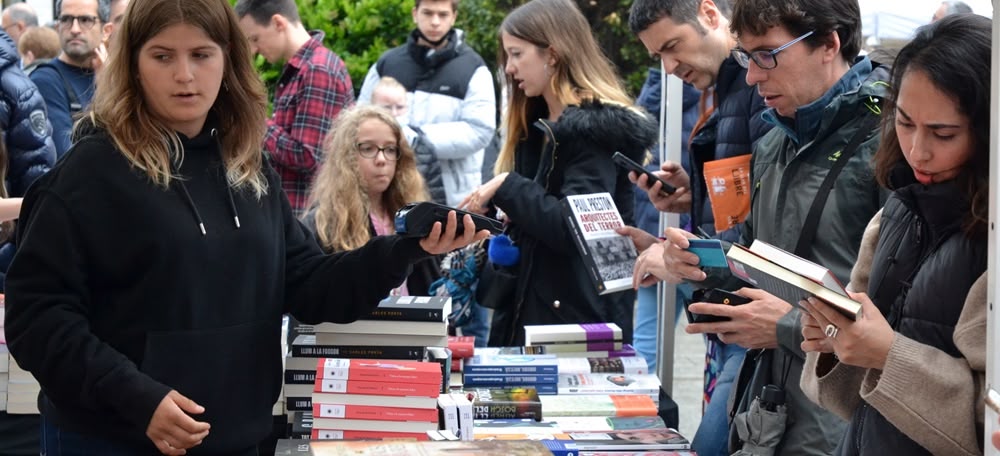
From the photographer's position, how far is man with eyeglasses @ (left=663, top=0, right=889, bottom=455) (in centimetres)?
257

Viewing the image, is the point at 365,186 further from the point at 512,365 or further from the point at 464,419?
the point at 464,419

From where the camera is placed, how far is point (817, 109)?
103 inches

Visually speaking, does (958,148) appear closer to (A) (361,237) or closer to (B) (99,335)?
(B) (99,335)

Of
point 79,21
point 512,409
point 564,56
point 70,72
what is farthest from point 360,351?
point 79,21

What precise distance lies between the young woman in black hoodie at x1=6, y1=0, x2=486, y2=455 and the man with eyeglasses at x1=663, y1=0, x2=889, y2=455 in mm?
752

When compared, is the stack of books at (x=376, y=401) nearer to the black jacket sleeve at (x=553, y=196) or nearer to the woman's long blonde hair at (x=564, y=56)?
the black jacket sleeve at (x=553, y=196)

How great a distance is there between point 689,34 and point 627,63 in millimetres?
9030

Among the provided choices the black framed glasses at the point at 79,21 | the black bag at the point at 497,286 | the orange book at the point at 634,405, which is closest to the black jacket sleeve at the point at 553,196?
the black bag at the point at 497,286

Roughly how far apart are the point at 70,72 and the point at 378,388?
12.0ft

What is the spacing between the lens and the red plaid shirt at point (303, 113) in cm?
514

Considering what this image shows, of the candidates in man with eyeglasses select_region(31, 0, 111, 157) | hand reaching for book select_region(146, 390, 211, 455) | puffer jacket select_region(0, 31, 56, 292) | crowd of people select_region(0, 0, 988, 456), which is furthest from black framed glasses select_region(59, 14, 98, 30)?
hand reaching for book select_region(146, 390, 211, 455)

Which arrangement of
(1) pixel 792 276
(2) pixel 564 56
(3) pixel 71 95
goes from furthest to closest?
1. (3) pixel 71 95
2. (2) pixel 564 56
3. (1) pixel 792 276

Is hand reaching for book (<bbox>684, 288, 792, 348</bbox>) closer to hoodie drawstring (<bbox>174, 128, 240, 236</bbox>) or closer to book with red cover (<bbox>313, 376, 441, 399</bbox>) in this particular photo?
book with red cover (<bbox>313, 376, 441, 399</bbox>)

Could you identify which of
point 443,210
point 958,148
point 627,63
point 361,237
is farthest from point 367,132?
point 627,63
